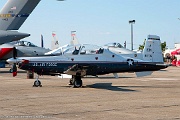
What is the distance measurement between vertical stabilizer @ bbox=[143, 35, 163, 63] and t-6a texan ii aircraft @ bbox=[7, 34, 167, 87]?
0.11m

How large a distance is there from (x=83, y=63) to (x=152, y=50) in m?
3.79

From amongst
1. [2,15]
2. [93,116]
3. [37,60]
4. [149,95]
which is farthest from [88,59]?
[2,15]

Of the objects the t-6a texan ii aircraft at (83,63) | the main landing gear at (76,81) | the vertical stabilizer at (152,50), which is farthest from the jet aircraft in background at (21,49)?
the vertical stabilizer at (152,50)

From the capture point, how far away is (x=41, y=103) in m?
13.2

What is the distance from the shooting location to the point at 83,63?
19406 millimetres

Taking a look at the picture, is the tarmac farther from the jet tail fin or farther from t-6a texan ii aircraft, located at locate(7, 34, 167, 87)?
the jet tail fin

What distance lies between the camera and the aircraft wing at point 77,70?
62.1 ft

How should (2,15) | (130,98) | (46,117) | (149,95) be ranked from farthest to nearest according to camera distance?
(2,15), (149,95), (130,98), (46,117)

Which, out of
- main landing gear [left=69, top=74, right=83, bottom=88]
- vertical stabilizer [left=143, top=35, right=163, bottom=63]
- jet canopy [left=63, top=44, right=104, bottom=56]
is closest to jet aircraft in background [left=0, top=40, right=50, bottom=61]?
jet canopy [left=63, top=44, right=104, bottom=56]

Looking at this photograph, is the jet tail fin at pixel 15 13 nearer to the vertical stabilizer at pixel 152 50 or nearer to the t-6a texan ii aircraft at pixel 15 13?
the t-6a texan ii aircraft at pixel 15 13

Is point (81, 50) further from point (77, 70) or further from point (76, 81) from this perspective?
point (76, 81)

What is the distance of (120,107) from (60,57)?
7.76 m

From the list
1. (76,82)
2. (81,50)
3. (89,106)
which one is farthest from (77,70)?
(89,106)

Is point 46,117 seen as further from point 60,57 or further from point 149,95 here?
point 60,57
